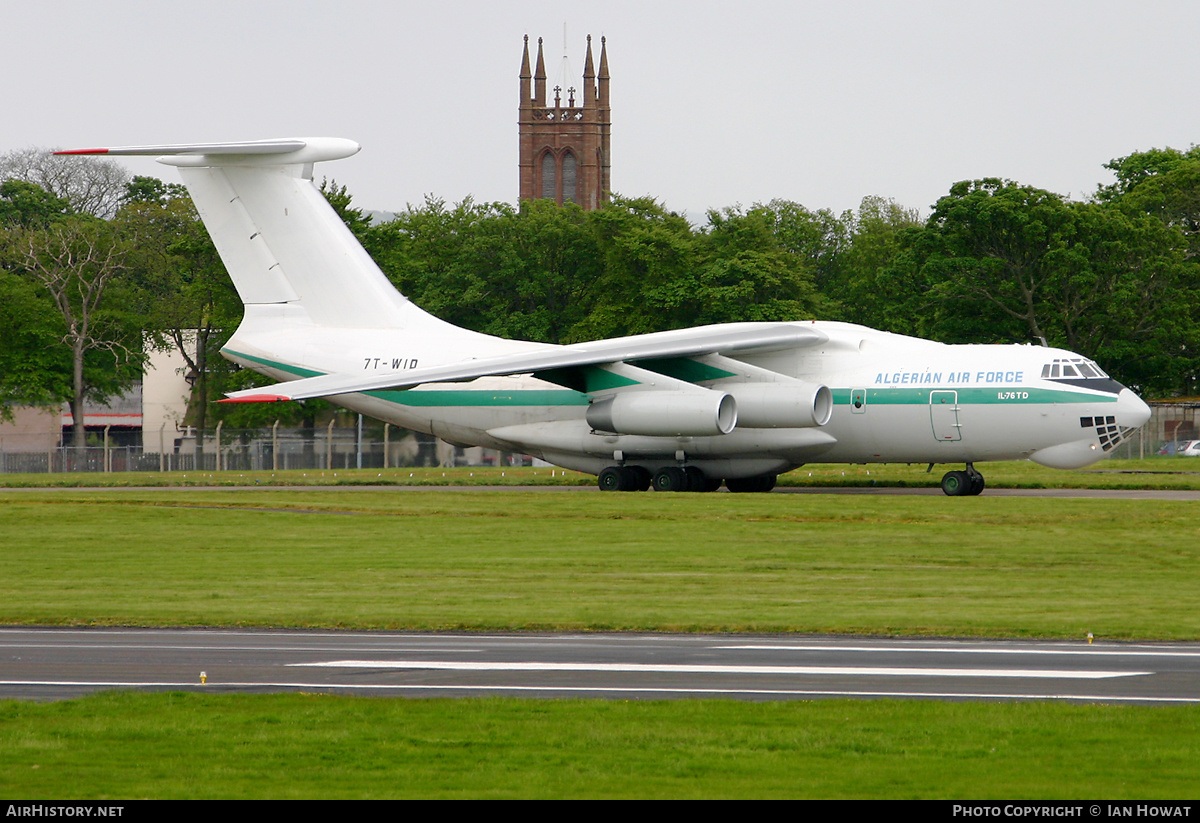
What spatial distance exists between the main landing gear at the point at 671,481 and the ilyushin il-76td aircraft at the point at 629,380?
4 cm

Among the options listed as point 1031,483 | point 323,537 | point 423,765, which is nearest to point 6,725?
point 423,765

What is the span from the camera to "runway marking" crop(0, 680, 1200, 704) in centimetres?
1011

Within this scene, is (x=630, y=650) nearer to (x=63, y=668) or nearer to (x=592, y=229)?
(x=63, y=668)

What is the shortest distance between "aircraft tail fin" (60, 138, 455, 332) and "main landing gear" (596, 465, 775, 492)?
5.27m

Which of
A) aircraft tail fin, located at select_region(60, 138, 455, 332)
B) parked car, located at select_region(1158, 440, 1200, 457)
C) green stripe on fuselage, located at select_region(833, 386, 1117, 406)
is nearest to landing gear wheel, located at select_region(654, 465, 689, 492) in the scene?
green stripe on fuselage, located at select_region(833, 386, 1117, 406)

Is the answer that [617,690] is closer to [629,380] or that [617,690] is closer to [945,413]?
[945,413]

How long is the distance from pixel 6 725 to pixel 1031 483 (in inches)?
1158

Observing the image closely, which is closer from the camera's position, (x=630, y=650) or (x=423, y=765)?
(x=423, y=765)

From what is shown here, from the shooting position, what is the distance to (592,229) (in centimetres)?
7200

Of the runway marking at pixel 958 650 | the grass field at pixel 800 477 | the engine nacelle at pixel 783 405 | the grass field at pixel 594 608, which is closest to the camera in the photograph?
the grass field at pixel 594 608

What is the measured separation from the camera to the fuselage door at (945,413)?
99.7 ft

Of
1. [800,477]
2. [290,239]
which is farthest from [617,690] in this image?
[800,477]

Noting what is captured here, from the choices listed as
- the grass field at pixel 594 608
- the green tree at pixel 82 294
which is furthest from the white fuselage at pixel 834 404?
the green tree at pixel 82 294

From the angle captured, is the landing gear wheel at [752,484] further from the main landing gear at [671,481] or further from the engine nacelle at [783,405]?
the engine nacelle at [783,405]
